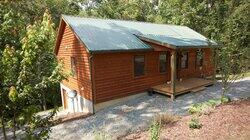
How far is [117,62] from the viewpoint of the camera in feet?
52.0

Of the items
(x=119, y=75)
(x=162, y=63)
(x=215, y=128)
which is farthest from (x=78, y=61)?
(x=215, y=128)

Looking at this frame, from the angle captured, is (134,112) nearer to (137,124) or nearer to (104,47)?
(137,124)

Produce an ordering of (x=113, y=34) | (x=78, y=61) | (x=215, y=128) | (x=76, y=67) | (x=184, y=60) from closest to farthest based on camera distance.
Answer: (x=215, y=128) < (x=78, y=61) < (x=113, y=34) < (x=76, y=67) < (x=184, y=60)

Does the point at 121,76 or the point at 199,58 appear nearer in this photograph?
the point at 121,76

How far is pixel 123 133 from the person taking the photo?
11641mm

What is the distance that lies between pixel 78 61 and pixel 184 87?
23.9ft

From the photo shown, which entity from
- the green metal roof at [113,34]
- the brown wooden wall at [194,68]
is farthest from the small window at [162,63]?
the brown wooden wall at [194,68]

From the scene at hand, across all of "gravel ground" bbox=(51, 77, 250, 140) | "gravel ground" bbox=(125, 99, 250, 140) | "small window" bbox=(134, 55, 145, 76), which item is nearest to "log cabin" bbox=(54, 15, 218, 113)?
"small window" bbox=(134, 55, 145, 76)

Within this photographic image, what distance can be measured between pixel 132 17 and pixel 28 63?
115 ft

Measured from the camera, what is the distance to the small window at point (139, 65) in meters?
16.9

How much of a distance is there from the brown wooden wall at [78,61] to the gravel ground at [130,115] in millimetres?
2051

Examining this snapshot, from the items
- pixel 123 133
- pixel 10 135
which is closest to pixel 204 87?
pixel 123 133

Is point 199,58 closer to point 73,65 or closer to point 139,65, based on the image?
point 139,65

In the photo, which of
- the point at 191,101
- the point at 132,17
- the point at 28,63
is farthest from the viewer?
the point at 132,17
